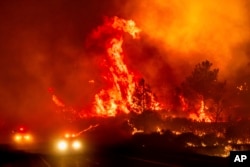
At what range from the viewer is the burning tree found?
50344 mm

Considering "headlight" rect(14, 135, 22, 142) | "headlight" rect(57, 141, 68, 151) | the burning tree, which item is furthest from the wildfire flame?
"headlight" rect(57, 141, 68, 151)

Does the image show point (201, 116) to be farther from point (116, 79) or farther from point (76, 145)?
point (76, 145)

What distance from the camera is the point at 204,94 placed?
51.1 m

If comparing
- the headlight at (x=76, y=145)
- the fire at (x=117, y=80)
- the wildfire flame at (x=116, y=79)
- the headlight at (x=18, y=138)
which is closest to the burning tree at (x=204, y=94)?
the wildfire flame at (x=116, y=79)

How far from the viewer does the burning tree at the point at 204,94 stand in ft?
165

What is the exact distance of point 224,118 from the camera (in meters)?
53.3

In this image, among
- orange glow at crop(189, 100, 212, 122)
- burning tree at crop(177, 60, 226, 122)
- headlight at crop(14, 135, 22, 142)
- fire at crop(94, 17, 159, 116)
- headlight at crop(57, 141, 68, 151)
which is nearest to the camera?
headlight at crop(57, 141, 68, 151)

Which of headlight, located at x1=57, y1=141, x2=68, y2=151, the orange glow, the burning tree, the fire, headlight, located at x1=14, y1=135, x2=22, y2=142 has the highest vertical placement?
the fire

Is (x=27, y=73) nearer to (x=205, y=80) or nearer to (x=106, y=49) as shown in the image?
(x=106, y=49)

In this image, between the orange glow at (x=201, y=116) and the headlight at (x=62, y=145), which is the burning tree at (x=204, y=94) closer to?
the orange glow at (x=201, y=116)

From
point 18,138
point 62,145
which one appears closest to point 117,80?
point 18,138

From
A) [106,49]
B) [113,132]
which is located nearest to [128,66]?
[106,49]

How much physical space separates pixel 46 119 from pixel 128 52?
1463 cm

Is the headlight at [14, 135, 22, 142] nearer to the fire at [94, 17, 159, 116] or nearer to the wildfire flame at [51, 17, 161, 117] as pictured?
the wildfire flame at [51, 17, 161, 117]
